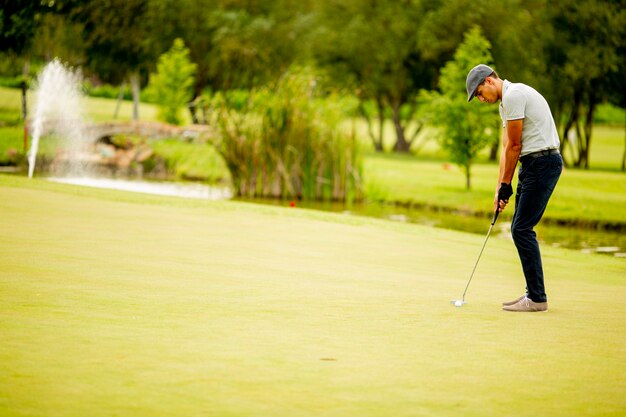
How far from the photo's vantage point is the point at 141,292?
26.1 feet

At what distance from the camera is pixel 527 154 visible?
8.31 metres

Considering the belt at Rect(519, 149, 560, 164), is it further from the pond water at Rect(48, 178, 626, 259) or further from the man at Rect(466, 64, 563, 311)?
the pond water at Rect(48, 178, 626, 259)

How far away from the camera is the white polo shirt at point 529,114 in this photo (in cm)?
814

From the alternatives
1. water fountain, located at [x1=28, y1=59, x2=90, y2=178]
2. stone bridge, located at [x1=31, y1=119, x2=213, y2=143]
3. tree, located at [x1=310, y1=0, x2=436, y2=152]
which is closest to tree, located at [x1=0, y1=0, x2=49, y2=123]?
water fountain, located at [x1=28, y1=59, x2=90, y2=178]

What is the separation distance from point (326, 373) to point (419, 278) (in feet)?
15.7

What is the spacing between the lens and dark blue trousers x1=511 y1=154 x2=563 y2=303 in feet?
27.1

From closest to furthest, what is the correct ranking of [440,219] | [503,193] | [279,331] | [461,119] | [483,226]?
1. [279,331]
2. [503,193]
3. [483,226]
4. [440,219]
5. [461,119]

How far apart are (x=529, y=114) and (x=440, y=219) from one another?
1978 centimetres

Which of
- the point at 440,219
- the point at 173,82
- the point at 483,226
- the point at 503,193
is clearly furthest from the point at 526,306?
the point at 173,82

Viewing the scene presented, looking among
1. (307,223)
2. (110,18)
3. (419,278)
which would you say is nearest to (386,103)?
(110,18)

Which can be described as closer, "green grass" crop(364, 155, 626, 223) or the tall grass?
the tall grass

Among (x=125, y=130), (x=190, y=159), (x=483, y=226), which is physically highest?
(x=125, y=130)

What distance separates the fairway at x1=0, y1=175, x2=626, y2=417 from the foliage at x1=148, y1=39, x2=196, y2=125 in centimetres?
4545

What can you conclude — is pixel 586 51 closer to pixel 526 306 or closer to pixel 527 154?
pixel 527 154
